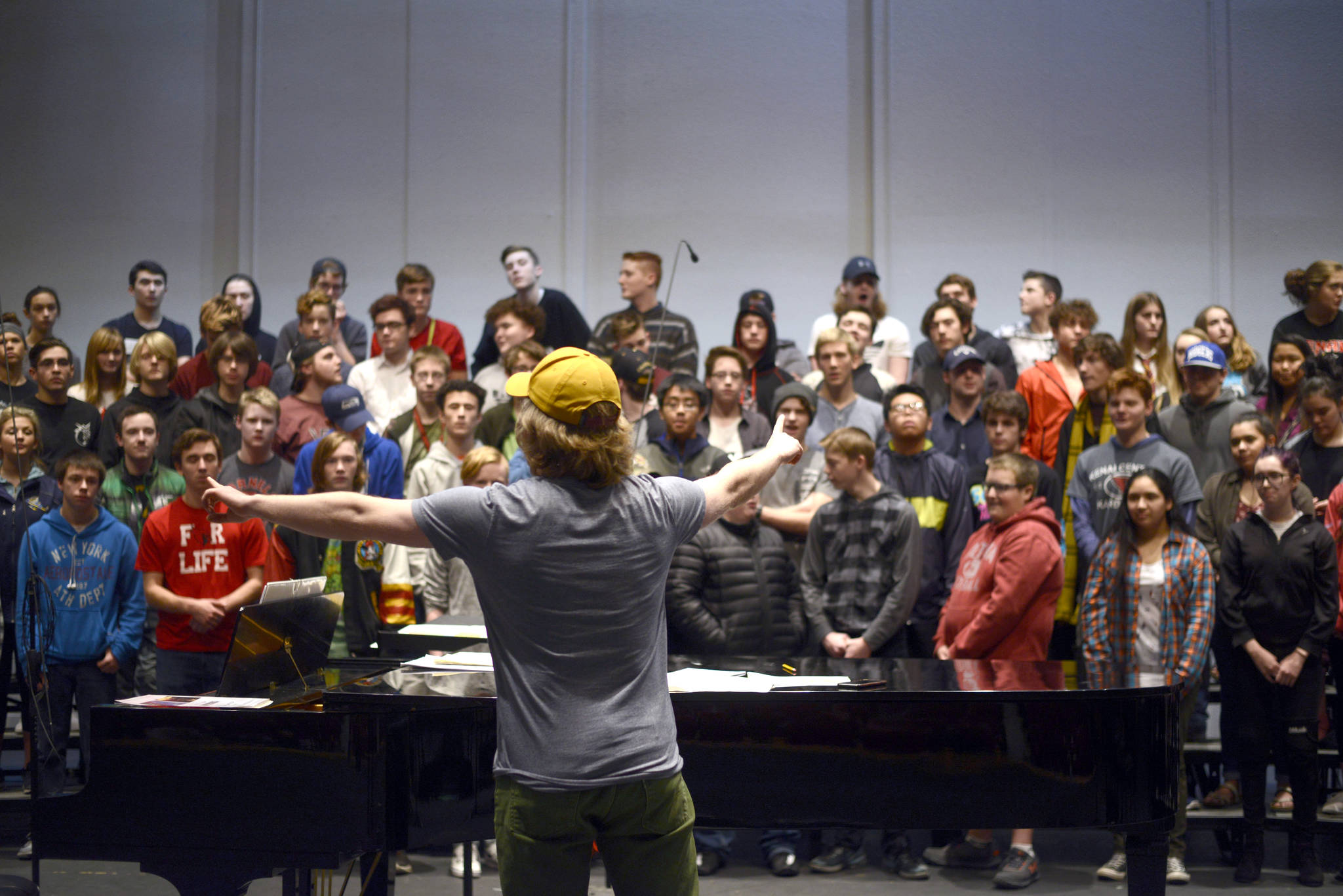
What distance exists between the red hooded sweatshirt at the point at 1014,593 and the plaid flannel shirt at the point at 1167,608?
0.25 m

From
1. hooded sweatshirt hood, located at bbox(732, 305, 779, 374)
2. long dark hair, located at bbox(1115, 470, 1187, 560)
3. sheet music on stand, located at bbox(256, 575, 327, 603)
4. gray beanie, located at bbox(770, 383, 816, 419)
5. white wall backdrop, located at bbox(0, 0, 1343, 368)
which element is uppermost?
white wall backdrop, located at bbox(0, 0, 1343, 368)

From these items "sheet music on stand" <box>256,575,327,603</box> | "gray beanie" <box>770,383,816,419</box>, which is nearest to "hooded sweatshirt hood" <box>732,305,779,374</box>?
"gray beanie" <box>770,383,816,419</box>

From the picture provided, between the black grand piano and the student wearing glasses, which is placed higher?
the student wearing glasses

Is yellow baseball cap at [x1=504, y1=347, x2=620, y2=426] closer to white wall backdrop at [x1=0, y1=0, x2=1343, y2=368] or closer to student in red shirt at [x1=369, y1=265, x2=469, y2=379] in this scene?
student in red shirt at [x1=369, y1=265, x2=469, y2=379]

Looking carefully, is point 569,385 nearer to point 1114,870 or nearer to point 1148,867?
point 1148,867

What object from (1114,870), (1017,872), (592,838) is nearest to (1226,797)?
(1114,870)

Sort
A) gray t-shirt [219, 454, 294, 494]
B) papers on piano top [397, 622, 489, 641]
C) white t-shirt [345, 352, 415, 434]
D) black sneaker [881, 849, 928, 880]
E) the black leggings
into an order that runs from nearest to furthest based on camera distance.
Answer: papers on piano top [397, 622, 489, 641] < the black leggings < black sneaker [881, 849, 928, 880] < gray t-shirt [219, 454, 294, 494] < white t-shirt [345, 352, 415, 434]

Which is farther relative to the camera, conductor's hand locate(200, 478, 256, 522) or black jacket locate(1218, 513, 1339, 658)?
black jacket locate(1218, 513, 1339, 658)

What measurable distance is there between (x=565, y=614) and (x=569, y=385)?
0.39 m

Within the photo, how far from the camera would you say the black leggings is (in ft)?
17.1

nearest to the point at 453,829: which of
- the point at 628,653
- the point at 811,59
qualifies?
the point at 628,653

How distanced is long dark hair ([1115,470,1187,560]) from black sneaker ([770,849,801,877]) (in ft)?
5.65

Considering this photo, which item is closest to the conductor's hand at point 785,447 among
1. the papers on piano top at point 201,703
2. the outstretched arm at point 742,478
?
the outstretched arm at point 742,478

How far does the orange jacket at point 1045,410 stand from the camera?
6758mm
